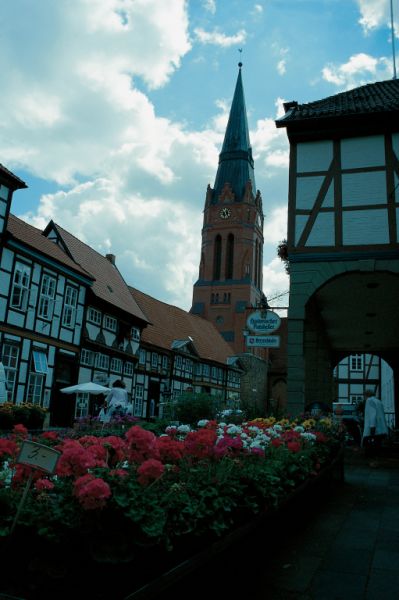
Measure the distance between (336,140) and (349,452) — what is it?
26.1 ft

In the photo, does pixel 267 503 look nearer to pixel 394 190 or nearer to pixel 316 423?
pixel 316 423

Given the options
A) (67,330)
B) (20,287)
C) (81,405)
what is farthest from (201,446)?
(81,405)

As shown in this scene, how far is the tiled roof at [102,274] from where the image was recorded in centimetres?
2939

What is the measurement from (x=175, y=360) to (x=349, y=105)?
28.0 m

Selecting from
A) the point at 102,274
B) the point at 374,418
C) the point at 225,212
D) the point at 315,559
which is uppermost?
the point at 225,212

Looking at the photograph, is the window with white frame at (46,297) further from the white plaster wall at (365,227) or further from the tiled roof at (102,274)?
the white plaster wall at (365,227)

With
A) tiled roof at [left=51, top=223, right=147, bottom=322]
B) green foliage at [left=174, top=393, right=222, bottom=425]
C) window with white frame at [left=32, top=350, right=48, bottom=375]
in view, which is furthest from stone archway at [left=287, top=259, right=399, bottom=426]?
tiled roof at [left=51, top=223, right=147, bottom=322]

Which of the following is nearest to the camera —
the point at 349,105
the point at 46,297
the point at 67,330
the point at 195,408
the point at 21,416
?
the point at 349,105

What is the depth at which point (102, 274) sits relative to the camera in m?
32.2

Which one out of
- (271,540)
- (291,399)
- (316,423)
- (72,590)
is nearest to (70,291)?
(291,399)

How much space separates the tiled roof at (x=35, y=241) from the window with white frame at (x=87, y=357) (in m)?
3.64

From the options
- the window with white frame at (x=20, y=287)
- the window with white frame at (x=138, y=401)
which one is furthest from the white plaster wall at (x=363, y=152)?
the window with white frame at (x=138, y=401)

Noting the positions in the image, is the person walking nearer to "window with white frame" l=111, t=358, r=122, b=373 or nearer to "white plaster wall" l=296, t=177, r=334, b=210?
"white plaster wall" l=296, t=177, r=334, b=210

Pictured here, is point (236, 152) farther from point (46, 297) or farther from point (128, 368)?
point (46, 297)
